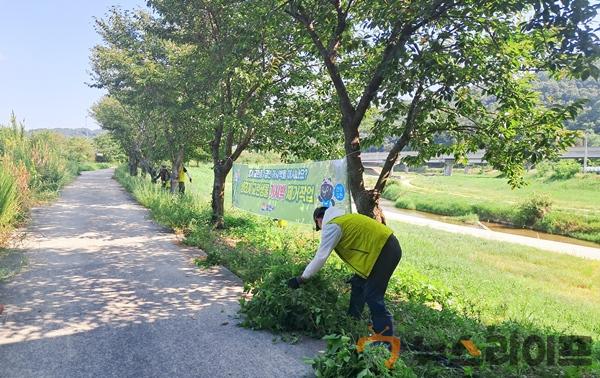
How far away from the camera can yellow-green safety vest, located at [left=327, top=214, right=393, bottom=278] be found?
4152 millimetres

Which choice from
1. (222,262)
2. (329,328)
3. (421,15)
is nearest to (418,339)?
(329,328)

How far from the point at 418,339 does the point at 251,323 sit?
181 centimetres

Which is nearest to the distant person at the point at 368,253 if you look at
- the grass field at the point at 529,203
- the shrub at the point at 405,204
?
the grass field at the point at 529,203

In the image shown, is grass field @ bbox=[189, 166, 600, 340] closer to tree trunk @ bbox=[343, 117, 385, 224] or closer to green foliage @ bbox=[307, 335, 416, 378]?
tree trunk @ bbox=[343, 117, 385, 224]

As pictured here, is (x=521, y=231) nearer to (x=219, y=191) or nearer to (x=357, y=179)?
(x=219, y=191)

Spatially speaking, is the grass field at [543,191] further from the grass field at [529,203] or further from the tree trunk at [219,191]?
the tree trunk at [219,191]

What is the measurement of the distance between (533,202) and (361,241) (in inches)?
1135

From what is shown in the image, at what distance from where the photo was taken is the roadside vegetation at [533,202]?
87.9 ft

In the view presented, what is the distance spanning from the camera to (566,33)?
4016mm

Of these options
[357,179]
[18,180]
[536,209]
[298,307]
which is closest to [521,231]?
[536,209]

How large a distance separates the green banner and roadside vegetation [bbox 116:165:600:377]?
0.69 meters

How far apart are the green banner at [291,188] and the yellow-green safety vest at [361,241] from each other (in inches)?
88.2

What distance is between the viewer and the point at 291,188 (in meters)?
9.05

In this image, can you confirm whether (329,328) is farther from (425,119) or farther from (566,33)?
(566,33)
